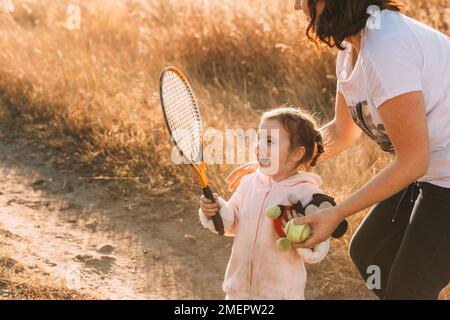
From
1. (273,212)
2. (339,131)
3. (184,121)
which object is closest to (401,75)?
(273,212)

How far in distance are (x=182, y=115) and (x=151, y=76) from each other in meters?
3.26

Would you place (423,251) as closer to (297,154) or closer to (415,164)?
(415,164)

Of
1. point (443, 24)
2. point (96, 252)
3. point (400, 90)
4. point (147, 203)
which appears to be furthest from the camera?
point (443, 24)

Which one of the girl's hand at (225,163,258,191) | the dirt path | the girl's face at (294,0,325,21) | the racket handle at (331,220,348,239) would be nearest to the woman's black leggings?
the racket handle at (331,220,348,239)

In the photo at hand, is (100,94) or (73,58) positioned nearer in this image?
(100,94)

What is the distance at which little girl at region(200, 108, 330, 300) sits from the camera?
2906 mm

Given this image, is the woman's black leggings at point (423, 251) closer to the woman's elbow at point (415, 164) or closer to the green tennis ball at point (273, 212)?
the woman's elbow at point (415, 164)

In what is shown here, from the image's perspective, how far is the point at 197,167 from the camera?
9.71 ft

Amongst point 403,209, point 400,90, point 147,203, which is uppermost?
point 147,203

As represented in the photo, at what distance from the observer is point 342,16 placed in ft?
8.54

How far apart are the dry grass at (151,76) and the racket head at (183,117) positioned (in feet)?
5.31
